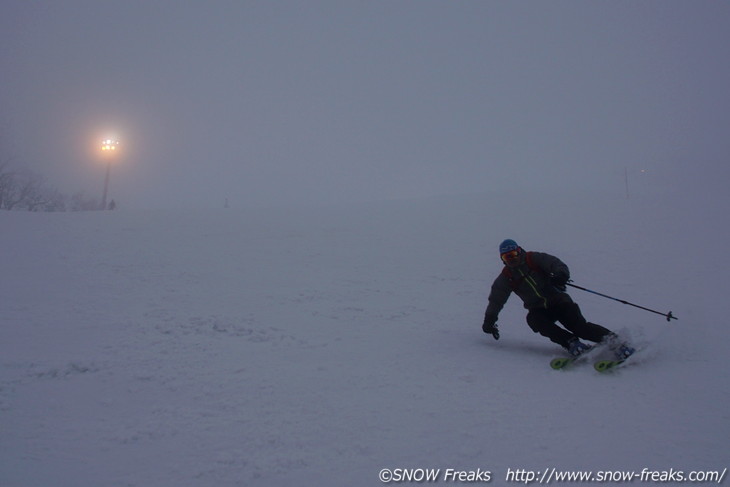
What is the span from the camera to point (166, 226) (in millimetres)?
17203

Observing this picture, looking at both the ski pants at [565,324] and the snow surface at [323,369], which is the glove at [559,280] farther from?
the snow surface at [323,369]

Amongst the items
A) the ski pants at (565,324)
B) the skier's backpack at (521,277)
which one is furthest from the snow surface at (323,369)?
the skier's backpack at (521,277)

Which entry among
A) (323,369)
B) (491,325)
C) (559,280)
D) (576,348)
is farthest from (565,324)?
(323,369)

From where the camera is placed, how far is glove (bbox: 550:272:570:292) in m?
6.32

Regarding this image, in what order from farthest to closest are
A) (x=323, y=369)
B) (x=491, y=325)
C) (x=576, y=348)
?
(x=491, y=325) → (x=576, y=348) → (x=323, y=369)

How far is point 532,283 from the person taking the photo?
668 centimetres

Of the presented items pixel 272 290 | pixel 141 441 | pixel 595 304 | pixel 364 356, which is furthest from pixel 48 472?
pixel 595 304

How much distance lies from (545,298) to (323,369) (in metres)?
3.59

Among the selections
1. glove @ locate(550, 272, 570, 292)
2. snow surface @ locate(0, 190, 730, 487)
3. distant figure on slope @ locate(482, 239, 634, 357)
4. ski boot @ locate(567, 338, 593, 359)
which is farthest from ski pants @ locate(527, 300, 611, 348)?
snow surface @ locate(0, 190, 730, 487)

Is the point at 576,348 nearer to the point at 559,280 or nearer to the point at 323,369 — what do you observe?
the point at 559,280

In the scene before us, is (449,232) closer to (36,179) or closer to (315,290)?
(315,290)

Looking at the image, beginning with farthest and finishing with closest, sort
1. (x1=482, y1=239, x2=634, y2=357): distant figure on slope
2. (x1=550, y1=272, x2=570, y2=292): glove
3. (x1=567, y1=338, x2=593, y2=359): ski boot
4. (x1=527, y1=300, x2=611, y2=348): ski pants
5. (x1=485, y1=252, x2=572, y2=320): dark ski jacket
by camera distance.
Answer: (x1=485, y1=252, x2=572, y2=320): dark ski jacket → (x1=550, y1=272, x2=570, y2=292): glove → (x1=482, y1=239, x2=634, y2=357): distant figure on slope → (x1=527, y1=300, x2=611, y2=348): ski pants → (x1=567, y1=338, x2=593, y2=359): ski boot

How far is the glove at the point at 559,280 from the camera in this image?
632 centimetres

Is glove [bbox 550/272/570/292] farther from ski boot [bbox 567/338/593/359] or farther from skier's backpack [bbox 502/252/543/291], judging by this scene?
ski boot [bbox 567/338/593/359]
